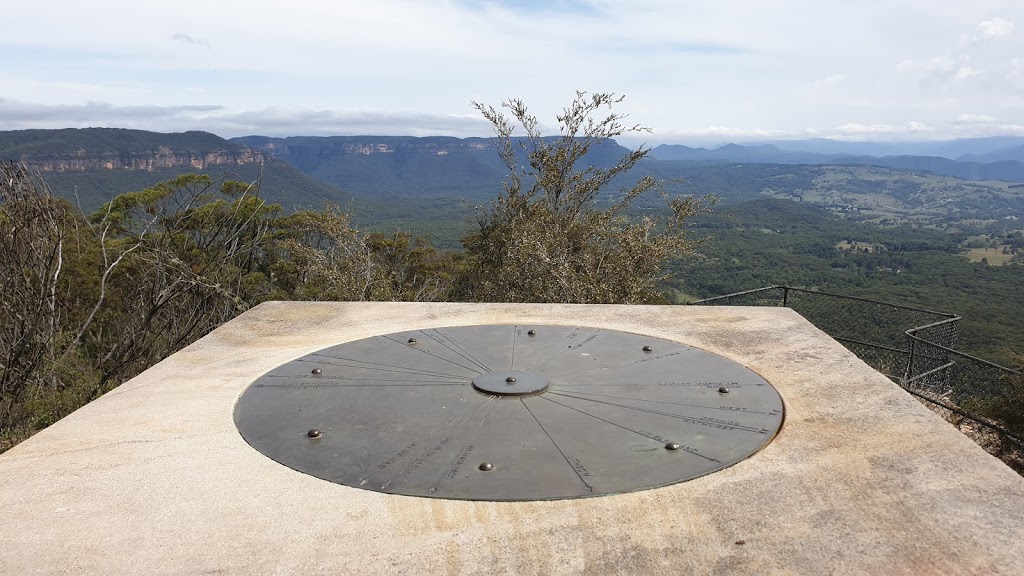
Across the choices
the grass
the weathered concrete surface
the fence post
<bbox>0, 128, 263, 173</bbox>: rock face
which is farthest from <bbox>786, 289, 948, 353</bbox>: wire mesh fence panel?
the grass

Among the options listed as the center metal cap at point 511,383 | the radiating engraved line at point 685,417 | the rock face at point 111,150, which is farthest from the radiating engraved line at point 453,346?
the rock face at point 111,150

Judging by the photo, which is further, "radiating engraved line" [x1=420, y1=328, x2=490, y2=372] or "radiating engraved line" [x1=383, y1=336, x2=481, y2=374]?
"radiating engraved line" [x1=420, y1=328, x2=490, y2=372]

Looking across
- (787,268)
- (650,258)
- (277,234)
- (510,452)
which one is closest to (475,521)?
(510,452)

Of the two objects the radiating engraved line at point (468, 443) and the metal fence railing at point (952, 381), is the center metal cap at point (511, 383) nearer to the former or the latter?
the radiating engraved line at point (468, 443)

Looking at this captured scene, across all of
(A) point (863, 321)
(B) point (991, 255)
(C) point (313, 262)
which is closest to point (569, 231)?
(C) point (313, 262)

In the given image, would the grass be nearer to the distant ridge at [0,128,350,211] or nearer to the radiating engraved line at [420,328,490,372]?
the distant ridge at [0,128,350,211]
